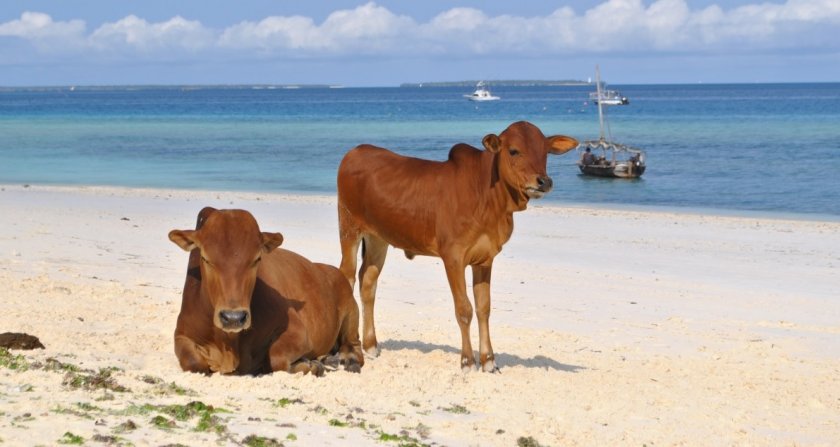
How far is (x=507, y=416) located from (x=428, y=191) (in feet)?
8.32

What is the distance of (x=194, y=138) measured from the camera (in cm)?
6862

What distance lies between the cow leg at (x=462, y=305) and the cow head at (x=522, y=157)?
0.74 meters

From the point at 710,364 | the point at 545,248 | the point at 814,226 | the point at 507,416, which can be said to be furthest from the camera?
the point at 814,226

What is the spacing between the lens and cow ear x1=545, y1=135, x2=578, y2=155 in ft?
32.6

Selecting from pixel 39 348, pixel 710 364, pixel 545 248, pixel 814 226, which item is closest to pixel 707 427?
pixel 710 364

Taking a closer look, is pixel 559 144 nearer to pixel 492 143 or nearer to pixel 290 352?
pixel 492 143

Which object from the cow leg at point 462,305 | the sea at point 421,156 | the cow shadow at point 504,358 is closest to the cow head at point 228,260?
the cow leg at point 462,305

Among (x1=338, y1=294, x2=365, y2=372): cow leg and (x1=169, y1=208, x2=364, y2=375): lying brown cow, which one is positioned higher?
(x1=169, y1=208, x2=364, y2=375): lying brown cow

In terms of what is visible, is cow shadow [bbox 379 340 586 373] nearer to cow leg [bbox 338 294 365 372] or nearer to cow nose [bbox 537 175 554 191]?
cow leg [bbox 338 294 365 372]

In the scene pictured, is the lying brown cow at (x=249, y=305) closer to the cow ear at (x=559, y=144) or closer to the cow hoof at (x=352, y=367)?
the cow hoof at (x=352, y=367)

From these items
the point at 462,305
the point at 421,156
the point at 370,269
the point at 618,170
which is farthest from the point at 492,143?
the point at 421,156

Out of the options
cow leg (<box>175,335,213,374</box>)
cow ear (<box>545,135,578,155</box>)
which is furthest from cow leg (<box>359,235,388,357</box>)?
cow leg (<box>175,335,213,374</box>)

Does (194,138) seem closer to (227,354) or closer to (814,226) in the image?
(814,226)

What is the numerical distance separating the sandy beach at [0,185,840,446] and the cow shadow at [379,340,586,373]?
31 mm
